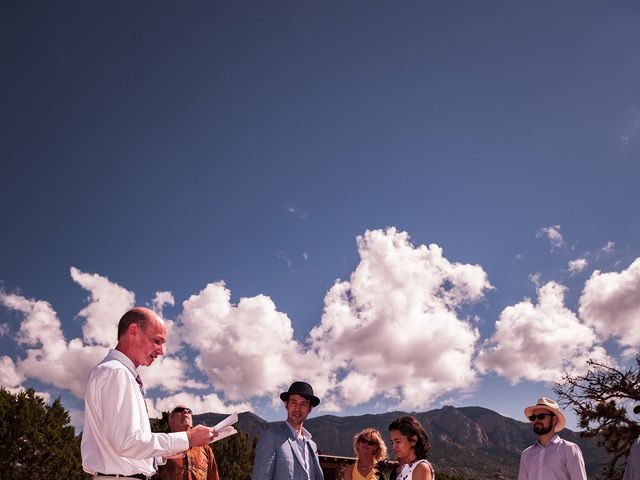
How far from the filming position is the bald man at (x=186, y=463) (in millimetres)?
6281

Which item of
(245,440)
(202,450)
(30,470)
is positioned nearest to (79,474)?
(30,470)

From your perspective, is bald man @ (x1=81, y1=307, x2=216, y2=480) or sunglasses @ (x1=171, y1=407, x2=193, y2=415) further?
sunglasses @ (x1=171, y1=407, x2=193, y2=415)

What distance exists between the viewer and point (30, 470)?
24.4m

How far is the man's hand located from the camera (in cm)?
325

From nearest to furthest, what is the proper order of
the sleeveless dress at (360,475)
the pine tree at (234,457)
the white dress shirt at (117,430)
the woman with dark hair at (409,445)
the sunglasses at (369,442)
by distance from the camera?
the white dress shirt at (117,430)
the woman with dark hair at (409,445)
the sleeveless dress at (360,475)
the sunglasses at (369,442)
the pine tree at (234,457)

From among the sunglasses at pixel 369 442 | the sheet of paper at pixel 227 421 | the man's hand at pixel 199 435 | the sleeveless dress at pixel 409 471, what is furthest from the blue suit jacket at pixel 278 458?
the sunglasses at pixel 369 442

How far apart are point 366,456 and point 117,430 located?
461cm

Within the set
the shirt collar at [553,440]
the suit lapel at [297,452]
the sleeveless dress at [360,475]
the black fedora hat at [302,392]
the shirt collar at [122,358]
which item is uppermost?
the black fedora hat at [302,392]

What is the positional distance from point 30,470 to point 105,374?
26.9 metres

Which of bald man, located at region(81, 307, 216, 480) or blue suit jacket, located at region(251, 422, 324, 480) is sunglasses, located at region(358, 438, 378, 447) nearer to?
blue suit jacket, located at region(251, 422, 324, 480)

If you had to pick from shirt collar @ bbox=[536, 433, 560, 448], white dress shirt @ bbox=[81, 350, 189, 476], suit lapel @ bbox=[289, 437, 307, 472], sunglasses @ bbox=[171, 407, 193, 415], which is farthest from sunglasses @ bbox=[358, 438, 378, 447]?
white dress shirt @ bbox=[81, 350, 189, 476]

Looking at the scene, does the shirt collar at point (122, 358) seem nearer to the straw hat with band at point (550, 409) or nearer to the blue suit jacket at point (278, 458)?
the blue suit jacket at point (278, 458)

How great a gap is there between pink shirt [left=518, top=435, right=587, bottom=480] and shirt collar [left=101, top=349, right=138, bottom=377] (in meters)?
5.12

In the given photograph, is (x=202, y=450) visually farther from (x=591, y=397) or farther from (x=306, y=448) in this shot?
(x=591, y=397)
